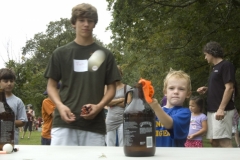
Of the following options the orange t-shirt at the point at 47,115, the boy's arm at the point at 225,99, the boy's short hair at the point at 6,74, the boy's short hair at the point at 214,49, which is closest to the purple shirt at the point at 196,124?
the boy's arm at the point at 225,99

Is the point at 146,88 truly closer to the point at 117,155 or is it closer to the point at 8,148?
the point at 117,155

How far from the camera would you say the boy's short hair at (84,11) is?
11.1 ft

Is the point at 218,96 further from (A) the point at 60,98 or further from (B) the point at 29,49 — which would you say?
(B) the point at 29,49

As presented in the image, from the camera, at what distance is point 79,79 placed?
11.3ft

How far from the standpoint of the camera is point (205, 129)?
20.9 feet

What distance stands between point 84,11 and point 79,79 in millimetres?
562

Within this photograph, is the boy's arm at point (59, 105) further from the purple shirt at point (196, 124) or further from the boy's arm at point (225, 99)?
the purple shirt at point (196, 124)

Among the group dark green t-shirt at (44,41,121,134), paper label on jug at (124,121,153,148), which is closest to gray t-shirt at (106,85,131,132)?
dark green t-shirt at (44,41,121,134)

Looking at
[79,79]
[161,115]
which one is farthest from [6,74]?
[161,115]

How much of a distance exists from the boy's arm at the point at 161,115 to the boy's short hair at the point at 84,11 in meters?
1.24

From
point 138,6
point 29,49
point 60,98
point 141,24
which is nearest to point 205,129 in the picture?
point 60,98

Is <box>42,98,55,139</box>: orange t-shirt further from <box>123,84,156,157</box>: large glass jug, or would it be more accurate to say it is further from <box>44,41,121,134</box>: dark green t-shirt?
<box>123,84,156,157</box>: large glass jug

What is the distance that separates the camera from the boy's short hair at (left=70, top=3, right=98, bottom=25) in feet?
11.1

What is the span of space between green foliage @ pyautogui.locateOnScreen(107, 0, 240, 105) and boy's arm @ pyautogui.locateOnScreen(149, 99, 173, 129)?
10.4m
